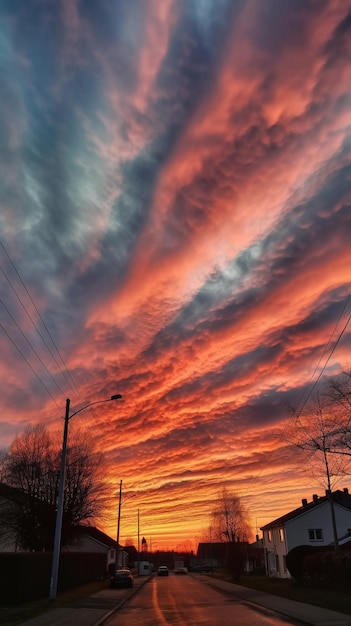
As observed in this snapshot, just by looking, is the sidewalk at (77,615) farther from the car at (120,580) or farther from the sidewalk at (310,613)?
the car at (120,580)

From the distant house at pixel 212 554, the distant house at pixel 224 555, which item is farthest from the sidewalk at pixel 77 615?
the distant house at pixel 212 554

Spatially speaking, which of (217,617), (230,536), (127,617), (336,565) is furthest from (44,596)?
(230,536)

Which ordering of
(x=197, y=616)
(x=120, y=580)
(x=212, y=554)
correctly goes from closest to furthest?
(x=197, y=616)
(x=120, y=580)
(x=212, y=554)

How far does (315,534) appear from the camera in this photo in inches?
2144

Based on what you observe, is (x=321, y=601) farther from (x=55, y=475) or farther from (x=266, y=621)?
(x=55, y=475)

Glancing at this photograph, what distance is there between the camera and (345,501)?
2319 inches

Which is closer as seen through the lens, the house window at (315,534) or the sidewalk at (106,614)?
the sidewalk at (106,614)

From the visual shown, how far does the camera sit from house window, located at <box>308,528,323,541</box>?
54.2m

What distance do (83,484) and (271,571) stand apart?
30.1 meters

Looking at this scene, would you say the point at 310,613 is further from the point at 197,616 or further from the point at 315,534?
the point at 315,534

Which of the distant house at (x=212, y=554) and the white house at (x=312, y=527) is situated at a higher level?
→ the white house at (x=312, y=527)

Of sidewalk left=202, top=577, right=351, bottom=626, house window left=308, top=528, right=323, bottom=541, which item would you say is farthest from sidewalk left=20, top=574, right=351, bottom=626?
house window left=308, top=528, right=323, bottom=541

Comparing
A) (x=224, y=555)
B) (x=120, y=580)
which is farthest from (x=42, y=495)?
(x=224, y=555)

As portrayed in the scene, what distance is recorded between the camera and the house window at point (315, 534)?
5422cm
